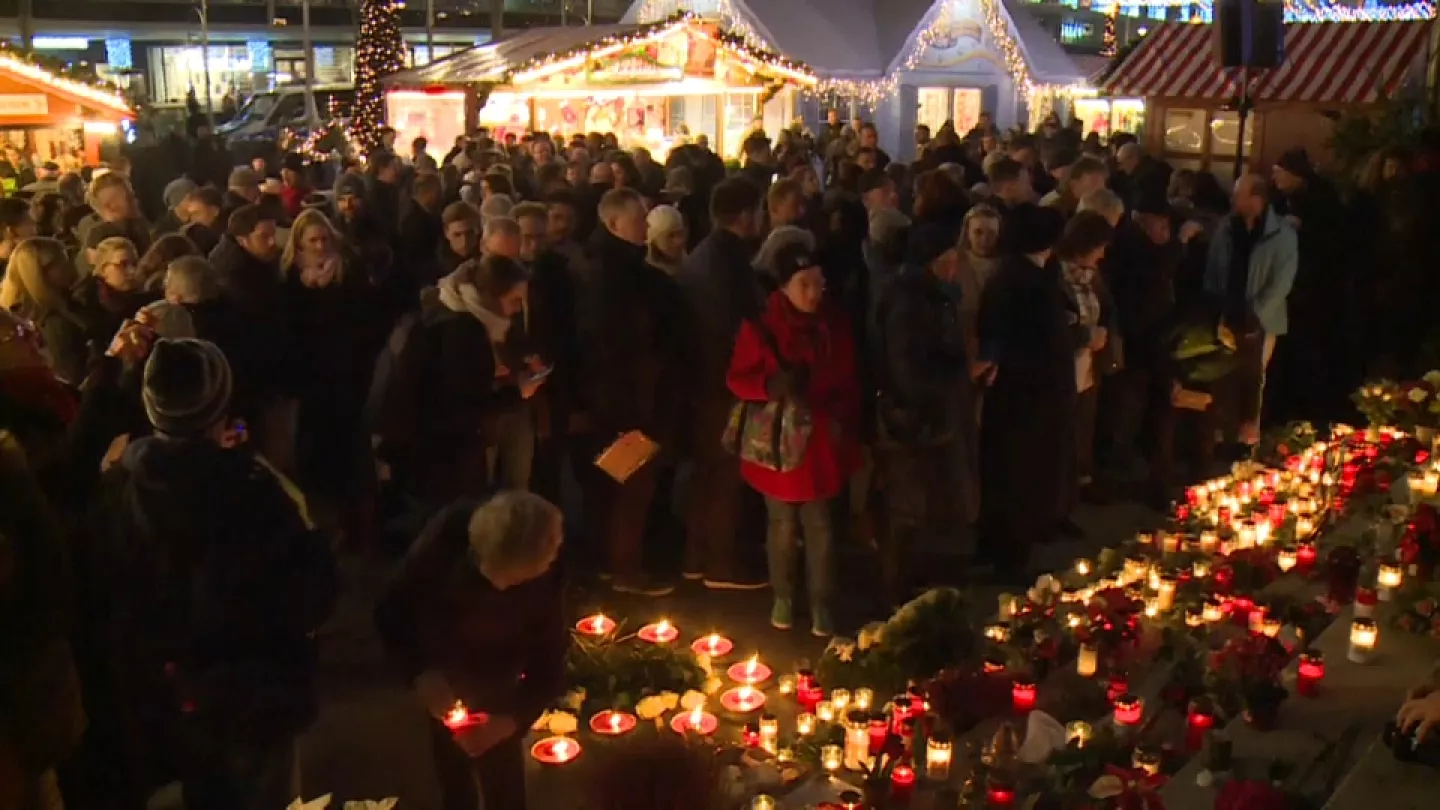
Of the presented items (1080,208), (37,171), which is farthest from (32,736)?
(37,171)

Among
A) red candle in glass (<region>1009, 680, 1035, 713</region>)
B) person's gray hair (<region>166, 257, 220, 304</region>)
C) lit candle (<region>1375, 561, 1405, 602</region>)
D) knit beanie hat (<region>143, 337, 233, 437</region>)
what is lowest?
red candle in glass (<region>1009, 680, 1035, 713</region>)

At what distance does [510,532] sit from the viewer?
3457 millimetres

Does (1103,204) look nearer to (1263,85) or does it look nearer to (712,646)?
(712,646)

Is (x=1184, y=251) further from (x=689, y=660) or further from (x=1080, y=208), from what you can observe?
(x=689, y=660)

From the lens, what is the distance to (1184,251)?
7566 mm

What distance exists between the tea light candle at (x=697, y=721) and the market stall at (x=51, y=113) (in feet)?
39.3

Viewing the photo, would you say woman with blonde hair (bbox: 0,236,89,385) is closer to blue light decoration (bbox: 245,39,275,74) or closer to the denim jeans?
the denim jeans

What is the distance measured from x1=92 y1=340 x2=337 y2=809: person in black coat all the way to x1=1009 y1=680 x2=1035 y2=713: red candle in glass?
2.48 metres

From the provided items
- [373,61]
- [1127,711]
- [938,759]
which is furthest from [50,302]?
Result: [373,61]

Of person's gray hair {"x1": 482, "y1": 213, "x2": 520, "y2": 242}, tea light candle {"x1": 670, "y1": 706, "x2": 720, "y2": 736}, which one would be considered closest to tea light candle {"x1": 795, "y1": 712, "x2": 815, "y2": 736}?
tea light candle {"x1": 670, "y1": 706, "x2": 720, "y2": 736}

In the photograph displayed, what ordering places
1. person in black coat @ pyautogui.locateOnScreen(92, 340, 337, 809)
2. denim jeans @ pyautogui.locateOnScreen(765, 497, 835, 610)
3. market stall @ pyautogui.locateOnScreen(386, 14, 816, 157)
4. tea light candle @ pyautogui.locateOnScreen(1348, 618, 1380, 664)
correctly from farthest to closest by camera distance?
1. market stall @ pyautogui.locateOnScreen(386, 14, 816, 157)
2. denim jeans @ pyautogui.locateOnScreen(765, 497, 835, 610)
3. tea light candle @ pyautogui.locateOnScreen(1348, 618, 1380, 664)
4. person in black coat @ pyautogui.locateOnScreen(92, 340, 337, 809)

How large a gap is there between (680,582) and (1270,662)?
9.71 ft

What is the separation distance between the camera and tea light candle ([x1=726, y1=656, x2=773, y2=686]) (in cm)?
525

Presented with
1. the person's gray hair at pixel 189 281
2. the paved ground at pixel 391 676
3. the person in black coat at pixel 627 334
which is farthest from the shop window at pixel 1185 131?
the person's gray hair at pixel 189 281
